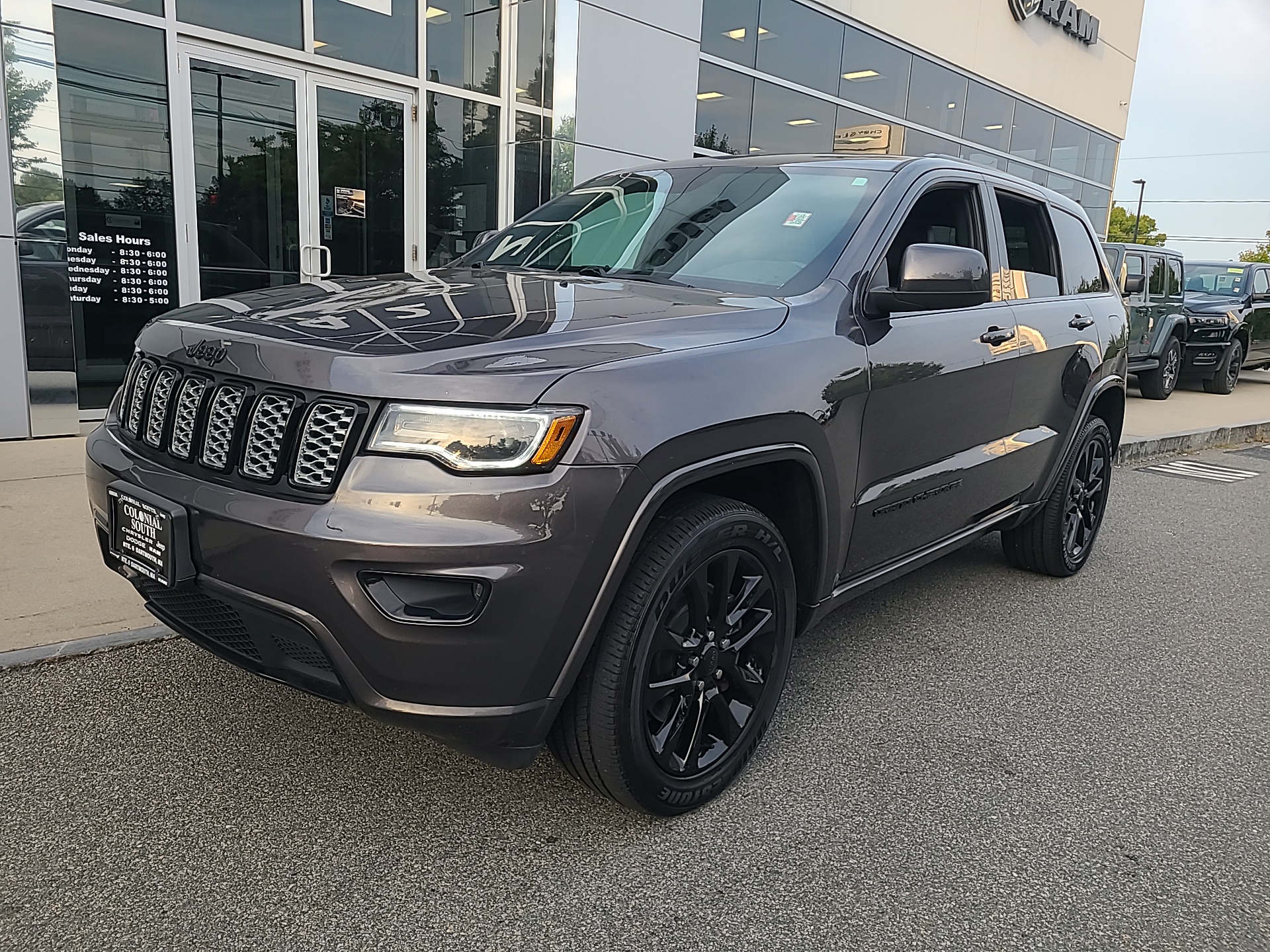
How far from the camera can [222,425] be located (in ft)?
7.48

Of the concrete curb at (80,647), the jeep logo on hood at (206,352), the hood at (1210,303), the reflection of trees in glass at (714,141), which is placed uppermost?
the reflection of trees in glass at (714,141)

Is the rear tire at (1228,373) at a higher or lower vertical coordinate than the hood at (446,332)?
lower

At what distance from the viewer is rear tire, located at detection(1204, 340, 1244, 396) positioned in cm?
1427

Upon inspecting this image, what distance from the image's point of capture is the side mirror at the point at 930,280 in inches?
115

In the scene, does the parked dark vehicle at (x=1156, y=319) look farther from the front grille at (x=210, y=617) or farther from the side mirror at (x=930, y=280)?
the front grille at (x=210, y=617)

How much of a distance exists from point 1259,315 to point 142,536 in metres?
17.1

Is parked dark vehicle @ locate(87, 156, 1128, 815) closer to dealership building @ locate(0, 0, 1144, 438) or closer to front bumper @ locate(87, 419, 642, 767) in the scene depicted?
front bumper @ locate(87, 419, 642, 767)

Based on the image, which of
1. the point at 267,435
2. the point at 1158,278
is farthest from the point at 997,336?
the point at 1158,278

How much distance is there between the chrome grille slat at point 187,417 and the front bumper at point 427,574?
210 millimetres

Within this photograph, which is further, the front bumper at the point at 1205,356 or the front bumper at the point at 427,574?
the front bumper at the point at 1205,356

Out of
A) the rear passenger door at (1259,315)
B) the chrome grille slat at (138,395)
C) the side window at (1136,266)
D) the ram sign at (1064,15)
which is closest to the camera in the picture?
the chrome grille slat at (138,395)

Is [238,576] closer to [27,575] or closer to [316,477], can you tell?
[316,477]

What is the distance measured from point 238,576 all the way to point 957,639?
9.55 ft

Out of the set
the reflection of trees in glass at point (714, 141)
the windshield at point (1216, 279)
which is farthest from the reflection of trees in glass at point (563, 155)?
the windshield at point (1216, 279)
